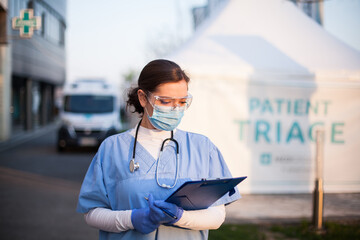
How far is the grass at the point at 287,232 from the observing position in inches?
199

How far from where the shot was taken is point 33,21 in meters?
12.8

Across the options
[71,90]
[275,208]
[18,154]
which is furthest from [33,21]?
[275,208]

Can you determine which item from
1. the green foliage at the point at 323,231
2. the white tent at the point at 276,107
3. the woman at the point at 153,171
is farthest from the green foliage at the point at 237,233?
the woman at the point at 153,171

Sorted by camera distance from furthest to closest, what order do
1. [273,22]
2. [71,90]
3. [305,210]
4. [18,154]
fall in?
[71,90] < [18,154] < [273,22] < [305,210]

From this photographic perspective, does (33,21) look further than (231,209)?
Yes

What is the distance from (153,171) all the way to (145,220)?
29 cm

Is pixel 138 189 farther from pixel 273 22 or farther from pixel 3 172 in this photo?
pixel 3 172

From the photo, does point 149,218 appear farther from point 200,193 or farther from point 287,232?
point 287,232

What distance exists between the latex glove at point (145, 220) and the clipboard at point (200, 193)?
0.11 meters

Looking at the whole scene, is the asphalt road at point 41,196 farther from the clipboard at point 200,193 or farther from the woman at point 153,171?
the clipboard at point 200,193

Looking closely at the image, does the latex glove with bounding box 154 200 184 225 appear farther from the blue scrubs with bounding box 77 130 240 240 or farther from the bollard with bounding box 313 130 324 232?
the bollard with bounding box 313 130 324 232

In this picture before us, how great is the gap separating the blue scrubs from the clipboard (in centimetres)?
13

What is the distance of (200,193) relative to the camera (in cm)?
194

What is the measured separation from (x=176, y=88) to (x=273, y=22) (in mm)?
6241
